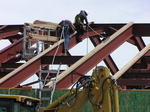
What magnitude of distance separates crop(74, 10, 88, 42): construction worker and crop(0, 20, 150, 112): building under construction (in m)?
0.25

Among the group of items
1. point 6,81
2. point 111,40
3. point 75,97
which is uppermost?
point 111,40

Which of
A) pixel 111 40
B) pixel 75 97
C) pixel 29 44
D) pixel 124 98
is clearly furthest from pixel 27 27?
pixel 75 97

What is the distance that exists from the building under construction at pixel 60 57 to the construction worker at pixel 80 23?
0.81 feet

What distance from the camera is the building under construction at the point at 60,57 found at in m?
14.8

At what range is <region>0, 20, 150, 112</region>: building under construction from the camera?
1481 cm

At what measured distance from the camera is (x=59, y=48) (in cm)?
1792

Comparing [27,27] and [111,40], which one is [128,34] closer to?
[111,40]

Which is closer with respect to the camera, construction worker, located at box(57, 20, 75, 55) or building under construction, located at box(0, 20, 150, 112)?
building under construction, located at box(0, 20, 150, 112)

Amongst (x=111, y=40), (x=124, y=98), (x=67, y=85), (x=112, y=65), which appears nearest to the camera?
(x=124, y=98)

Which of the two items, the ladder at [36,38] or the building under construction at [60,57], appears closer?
the building under construction at [60,57]

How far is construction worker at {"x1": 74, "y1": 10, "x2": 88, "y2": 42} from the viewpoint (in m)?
18.2

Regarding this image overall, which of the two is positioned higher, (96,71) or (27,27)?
(27,27)

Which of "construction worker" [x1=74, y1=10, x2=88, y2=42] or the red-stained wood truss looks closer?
the red-stained wood truss

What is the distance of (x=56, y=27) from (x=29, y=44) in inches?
53.9
